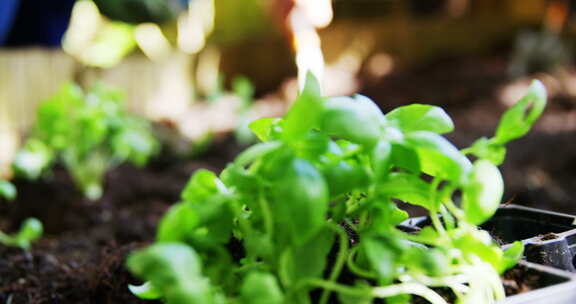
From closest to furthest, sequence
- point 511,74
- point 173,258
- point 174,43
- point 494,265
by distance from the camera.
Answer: point 173,258
point 494,265
point 174,43
point 511,74

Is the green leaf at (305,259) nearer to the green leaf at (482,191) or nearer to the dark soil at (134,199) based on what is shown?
the green leaf at (482,191)

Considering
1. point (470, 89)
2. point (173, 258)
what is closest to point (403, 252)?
point (173, 258)

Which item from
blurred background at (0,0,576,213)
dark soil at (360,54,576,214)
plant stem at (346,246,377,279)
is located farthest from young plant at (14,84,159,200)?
plant stem at (346,246,377,279)

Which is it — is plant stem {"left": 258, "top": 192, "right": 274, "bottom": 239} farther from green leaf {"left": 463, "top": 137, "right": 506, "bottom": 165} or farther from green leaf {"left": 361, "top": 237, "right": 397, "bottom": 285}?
green leaf {"left": 463, "top": 137, "right": 506, "bottom": 165}

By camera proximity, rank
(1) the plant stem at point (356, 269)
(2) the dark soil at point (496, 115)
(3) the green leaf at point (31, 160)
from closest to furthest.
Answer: (1) the plant stem at point (356, 269) → (3) the green leaf at point (31, 160) → (2) the dark soil at point (496, 115)

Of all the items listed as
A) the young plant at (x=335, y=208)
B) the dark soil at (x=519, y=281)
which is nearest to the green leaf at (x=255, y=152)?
the young plant at (x=335, y=208)

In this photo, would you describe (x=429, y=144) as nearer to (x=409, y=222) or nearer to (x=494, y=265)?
(x=494, y=265)

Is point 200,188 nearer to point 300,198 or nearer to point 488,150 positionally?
point 300,198

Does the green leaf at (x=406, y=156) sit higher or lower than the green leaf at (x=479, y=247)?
higher
